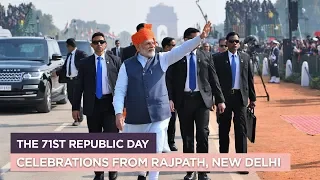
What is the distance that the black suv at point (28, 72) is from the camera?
1602 centimetres

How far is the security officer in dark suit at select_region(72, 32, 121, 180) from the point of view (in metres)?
7.88

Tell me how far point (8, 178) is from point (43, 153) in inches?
99.8

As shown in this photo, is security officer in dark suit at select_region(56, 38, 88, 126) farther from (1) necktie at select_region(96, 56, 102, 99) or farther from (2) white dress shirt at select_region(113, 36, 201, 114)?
(2) white dress shirt at select_region(113, 36, 201, 114)

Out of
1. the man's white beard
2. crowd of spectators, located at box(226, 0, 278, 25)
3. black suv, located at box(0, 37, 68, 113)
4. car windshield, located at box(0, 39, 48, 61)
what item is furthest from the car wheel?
crowd of spectators, located at box(226, 0, 278, 25)

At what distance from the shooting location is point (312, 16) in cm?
12006

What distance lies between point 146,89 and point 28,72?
32.8 feet

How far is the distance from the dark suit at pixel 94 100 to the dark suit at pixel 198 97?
0.78m

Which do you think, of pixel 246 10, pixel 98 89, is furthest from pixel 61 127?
pixel 246 10

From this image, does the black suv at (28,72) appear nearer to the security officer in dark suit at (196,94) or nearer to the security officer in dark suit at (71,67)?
the security officer in dark suit at (71,67)

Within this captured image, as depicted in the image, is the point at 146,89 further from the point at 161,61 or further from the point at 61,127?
the point at 61,127

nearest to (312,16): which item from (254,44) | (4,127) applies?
(254,44)

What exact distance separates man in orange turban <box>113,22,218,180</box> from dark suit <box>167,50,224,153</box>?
57.8 inches

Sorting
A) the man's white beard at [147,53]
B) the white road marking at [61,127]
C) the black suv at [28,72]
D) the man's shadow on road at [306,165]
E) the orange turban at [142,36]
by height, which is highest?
the orange turban at [142,36]

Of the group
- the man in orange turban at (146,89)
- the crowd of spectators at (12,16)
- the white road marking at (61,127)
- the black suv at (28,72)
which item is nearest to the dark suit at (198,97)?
the man in orange turban at (146,89)
